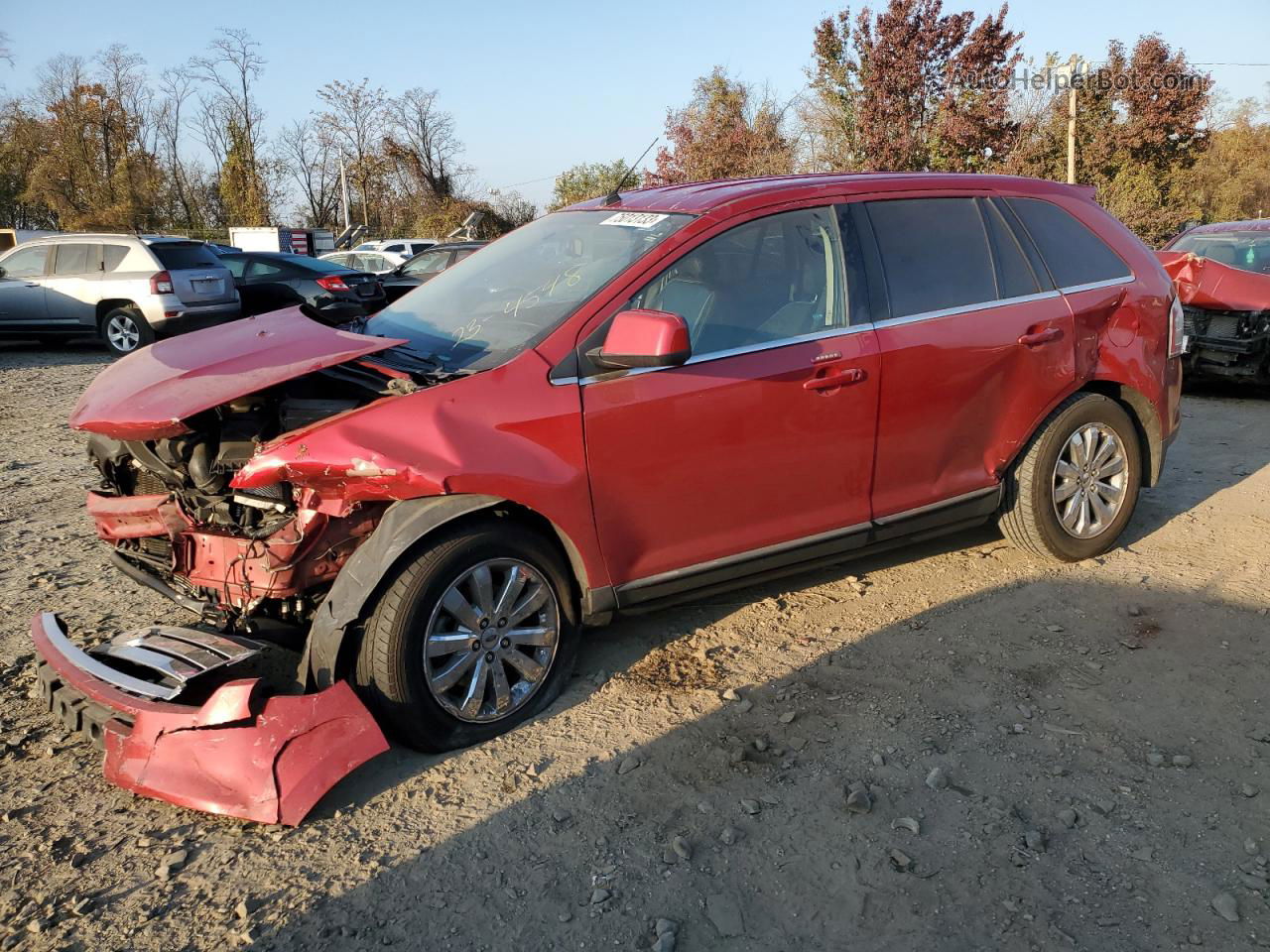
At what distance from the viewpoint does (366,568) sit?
3037 millimetres

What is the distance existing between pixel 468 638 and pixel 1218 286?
8455 mm

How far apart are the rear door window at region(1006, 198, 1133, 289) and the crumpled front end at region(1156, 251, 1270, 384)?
4.47 metres

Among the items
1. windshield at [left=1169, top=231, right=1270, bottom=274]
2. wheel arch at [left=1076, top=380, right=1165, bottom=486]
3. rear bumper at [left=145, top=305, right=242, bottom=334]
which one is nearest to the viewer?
wheel arch at [left=1076, top=380, right=1165, bottom=486]

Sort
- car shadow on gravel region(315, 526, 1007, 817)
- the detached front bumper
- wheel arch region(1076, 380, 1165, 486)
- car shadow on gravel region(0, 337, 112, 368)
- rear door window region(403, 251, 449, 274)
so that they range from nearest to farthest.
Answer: the detached front bumper < car shadow on gravel region(315, 526, 1007, 817) < wheel arch region(1076, 380, 1165, 486) < car shadow on gravel region(0, 337, 112, 368) < rear door window region(403, 251, 449, 274)

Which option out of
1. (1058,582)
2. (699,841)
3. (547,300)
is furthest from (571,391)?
(1058,582)

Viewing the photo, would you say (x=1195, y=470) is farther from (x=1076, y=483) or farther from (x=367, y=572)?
(x=367, y=572)

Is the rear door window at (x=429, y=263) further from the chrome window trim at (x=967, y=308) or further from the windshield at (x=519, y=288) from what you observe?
the chrome window trim at (x=967, y=308)

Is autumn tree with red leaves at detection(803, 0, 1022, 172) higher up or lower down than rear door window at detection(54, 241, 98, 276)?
higher up

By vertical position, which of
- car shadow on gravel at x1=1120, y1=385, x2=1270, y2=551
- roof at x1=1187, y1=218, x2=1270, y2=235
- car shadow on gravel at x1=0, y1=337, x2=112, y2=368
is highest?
roof at x1=1187, y1=218, x2=1270, y2=235

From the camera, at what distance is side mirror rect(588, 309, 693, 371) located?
3168 millimetres

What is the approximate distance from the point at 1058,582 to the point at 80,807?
4.16 m

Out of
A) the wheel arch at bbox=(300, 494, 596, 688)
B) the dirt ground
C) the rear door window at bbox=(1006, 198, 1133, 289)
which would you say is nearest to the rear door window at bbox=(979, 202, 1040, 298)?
the rear door window at bbox=(1006, 198, 1133, 289)

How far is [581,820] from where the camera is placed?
9.53 ft

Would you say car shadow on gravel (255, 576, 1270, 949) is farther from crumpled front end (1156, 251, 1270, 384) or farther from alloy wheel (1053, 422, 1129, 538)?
crumpled front end (1156, 251, 1270, 384)
